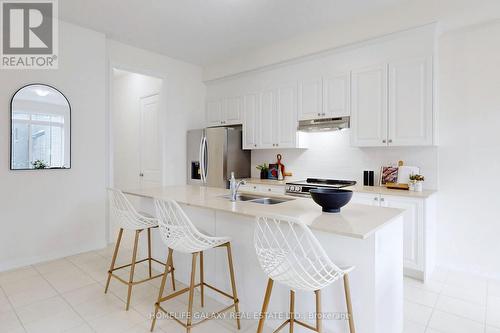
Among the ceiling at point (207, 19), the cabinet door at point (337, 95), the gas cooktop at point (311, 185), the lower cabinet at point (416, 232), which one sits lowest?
the lower cabinet at point (416, 232)

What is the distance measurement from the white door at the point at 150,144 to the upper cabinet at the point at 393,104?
315cm

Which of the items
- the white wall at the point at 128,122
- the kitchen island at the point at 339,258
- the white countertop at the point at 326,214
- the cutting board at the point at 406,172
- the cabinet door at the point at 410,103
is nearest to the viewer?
the white countertop at the point at 326,214

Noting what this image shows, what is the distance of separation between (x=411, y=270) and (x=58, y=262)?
3949mm

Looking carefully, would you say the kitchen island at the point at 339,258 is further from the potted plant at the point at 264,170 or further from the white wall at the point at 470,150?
the potted plant at the point at 264,170

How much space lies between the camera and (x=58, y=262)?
3.40 metres

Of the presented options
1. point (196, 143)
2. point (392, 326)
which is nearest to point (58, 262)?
point (196, 143)

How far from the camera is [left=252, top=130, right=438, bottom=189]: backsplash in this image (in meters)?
3.31

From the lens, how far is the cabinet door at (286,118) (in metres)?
4.14

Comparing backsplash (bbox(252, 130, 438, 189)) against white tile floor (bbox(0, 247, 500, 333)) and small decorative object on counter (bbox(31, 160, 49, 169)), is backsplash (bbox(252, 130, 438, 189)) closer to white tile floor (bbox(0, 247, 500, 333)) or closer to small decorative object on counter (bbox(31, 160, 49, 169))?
white tile floor (bbox(0, 247, 500, 333))

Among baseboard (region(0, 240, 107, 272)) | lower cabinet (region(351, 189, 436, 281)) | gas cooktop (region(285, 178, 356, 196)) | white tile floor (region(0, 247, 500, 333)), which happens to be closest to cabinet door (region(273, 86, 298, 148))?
gas cooktop (region(285, 178, 356, 196))

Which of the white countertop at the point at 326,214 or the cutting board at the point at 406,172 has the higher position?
the cutting board at the point at 406,172

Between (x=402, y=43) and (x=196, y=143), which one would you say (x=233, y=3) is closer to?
(x=402, y=43)

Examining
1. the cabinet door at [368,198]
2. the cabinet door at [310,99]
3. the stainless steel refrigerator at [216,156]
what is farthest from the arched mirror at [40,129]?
the cabinet door at [368,198]

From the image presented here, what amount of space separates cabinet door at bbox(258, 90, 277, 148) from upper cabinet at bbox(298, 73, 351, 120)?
1.56 ft
